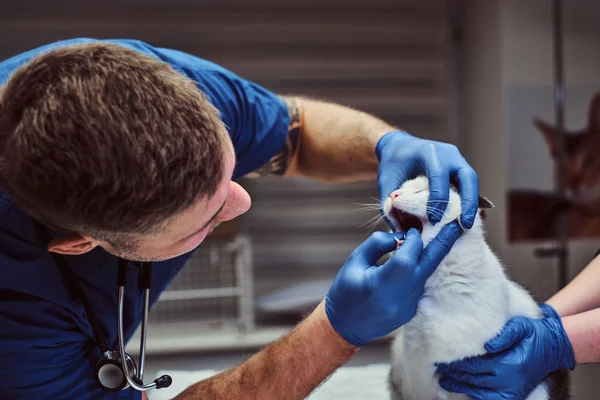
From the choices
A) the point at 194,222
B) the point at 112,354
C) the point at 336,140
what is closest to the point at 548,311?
the point at 336,140

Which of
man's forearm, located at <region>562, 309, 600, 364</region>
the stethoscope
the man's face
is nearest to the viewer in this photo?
the man's face

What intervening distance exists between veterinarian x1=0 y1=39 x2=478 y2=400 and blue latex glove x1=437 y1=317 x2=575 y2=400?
0.17 metres

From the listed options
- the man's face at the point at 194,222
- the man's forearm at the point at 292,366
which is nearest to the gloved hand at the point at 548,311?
the man's forearm at the point at 292,366

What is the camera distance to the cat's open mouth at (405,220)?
1114 mm

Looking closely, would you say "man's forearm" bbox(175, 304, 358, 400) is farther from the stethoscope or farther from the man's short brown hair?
the man's short brown hair

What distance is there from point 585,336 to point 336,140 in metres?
0.75

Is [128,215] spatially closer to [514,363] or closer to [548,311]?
[514,363]

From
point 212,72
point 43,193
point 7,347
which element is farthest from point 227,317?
point 43,193

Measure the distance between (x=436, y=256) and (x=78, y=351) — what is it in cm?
69

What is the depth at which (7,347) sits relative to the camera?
941 mm

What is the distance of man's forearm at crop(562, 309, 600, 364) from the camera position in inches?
42.0

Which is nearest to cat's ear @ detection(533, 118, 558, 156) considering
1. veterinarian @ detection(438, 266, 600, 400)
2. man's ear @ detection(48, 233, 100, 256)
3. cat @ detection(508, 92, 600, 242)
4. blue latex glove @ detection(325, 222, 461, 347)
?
cat @ detection(508, 92, 600, 242)

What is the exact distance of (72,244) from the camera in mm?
859

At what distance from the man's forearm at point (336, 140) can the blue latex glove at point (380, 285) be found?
45 centimetres
